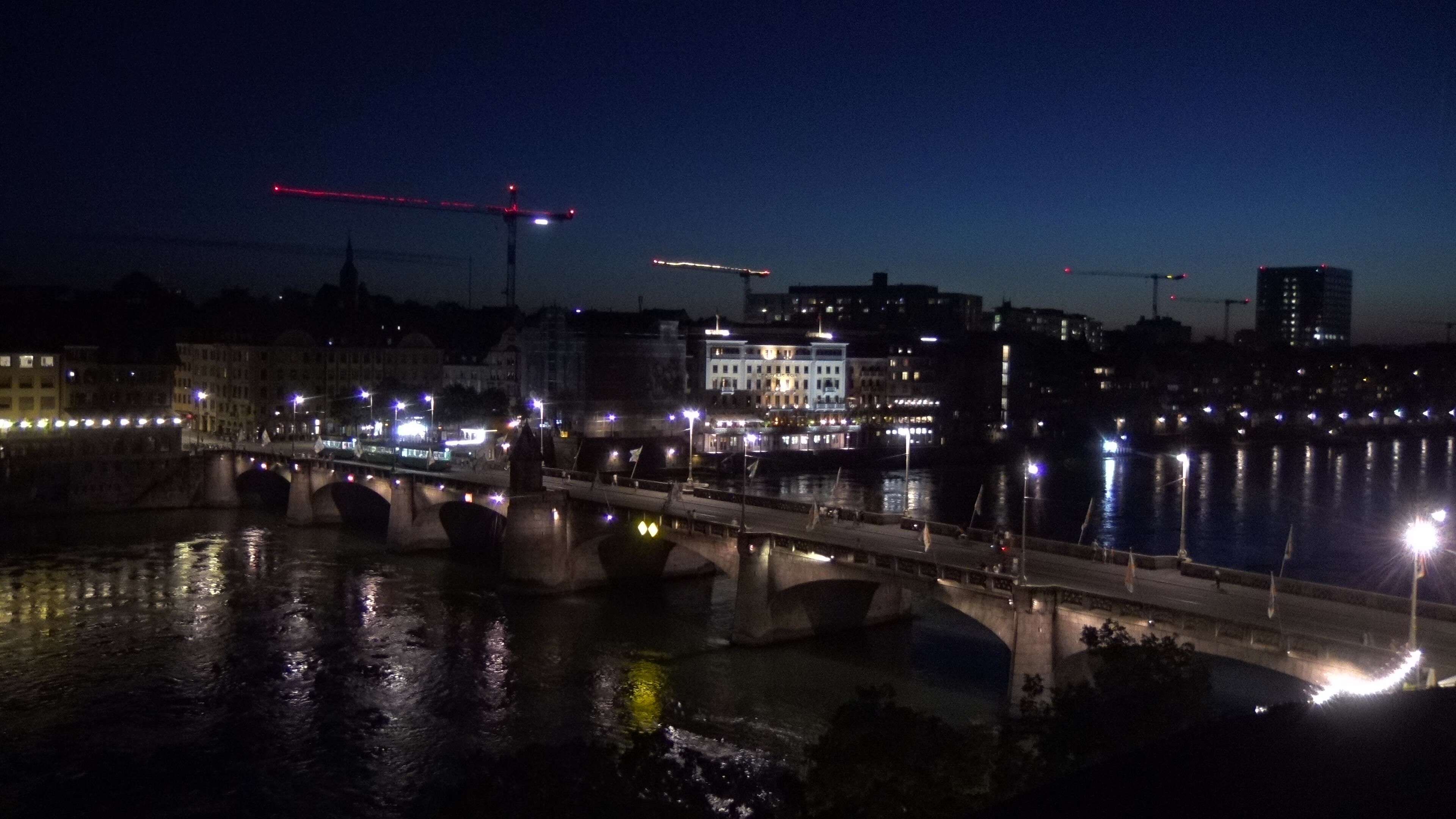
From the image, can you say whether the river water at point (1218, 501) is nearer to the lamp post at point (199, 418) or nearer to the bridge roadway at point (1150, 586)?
the bridge roadway at point (1150, 586)

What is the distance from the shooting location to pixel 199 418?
105 meters

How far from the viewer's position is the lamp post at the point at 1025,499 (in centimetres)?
2988

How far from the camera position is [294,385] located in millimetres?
106812

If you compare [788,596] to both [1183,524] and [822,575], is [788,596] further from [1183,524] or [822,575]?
[1183,524]

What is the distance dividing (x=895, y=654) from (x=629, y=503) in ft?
51.8

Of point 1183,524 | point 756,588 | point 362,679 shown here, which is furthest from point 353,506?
point 1183,524

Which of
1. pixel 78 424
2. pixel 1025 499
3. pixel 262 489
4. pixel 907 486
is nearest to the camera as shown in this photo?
pixel 1025 499

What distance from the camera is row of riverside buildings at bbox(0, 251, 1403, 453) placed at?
91875 millimetres

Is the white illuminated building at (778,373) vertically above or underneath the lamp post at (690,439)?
above

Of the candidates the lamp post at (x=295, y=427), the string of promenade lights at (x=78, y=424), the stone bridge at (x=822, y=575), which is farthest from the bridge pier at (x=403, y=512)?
the string of promenade lights at (x=78, y=424)

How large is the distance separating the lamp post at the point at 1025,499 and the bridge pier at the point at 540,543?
17.7 metres

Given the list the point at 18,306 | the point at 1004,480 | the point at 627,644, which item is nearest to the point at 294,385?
the point at 18,306

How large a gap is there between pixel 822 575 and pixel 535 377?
7507 cm

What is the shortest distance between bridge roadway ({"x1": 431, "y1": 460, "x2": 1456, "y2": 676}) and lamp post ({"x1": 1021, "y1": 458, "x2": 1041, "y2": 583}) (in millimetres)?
482
